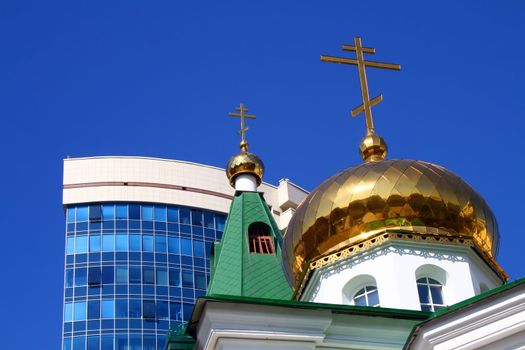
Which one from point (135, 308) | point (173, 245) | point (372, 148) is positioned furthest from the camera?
point (173, 245)

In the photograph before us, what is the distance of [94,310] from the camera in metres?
35.8

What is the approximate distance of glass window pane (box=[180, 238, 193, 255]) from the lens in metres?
38.2

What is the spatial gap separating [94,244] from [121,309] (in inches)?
117

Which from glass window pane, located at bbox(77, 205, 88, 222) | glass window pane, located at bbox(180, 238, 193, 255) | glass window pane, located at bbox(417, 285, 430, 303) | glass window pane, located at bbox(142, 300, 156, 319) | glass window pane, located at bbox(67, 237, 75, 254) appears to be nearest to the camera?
glass window pane, located at bbox(417, 285, 430, 303)

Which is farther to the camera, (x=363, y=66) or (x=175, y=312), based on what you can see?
(x=175, y=312)

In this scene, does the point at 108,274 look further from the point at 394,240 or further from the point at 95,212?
the point at 394,240

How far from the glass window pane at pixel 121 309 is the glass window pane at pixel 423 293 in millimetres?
24227

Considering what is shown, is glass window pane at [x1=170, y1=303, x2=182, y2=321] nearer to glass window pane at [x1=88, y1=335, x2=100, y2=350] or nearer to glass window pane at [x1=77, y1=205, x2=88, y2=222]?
glass window pane at [x1=88, y1=335, x2=100, y2=350]

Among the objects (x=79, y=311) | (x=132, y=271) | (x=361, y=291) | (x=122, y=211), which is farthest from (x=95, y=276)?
(x=361, y=291)

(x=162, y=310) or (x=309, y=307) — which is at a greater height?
(x=162, y=310)

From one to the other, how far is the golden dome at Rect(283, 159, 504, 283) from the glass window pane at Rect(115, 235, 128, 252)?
24665mm

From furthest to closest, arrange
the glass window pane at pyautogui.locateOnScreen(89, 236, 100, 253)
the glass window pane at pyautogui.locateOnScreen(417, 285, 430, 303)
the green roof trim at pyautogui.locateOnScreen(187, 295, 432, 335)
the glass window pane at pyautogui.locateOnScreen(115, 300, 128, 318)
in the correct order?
the glass window pane at pyautogui.locateOnScreen(89, 236, 100, 253) → the glass window pane at pyautogui.locateOnScreen(115, 300, 128, 318) → the glass window pane at pyautogui.locateOnScreen(417, 285, 430, 303) → the green roof trim at pyautogui.locateOnScreen(187, 295, 432, 335)

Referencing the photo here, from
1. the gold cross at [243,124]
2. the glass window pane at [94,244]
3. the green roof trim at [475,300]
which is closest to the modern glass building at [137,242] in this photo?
the glass window pane at [94,244]

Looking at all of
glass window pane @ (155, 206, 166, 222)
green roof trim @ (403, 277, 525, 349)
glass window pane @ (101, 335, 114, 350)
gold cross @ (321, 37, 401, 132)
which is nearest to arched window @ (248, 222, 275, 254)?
gold cross @ (321, 37, 401, 132)
